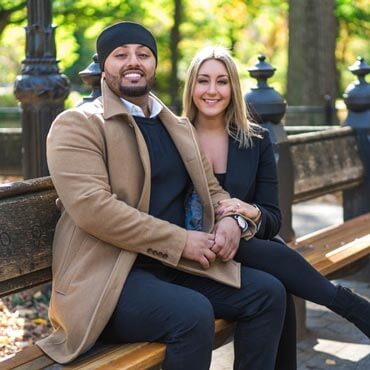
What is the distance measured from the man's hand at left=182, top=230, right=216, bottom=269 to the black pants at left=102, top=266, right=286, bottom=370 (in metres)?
0.13

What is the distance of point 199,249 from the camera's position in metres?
3.57

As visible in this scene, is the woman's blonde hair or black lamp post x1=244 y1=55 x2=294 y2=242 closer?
the woman's blonde hair

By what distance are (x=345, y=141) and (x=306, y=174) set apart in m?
0.84

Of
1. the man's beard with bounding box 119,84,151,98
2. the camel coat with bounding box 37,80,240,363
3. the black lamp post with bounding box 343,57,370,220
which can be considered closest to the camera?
the camel coat with bounding box 37,80,240,363

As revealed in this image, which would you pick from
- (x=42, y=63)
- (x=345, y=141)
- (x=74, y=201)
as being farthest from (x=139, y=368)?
(x=345, y=141)

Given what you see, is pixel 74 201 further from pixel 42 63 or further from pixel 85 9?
pixel 85 9

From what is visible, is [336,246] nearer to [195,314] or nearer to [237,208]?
[237,208]

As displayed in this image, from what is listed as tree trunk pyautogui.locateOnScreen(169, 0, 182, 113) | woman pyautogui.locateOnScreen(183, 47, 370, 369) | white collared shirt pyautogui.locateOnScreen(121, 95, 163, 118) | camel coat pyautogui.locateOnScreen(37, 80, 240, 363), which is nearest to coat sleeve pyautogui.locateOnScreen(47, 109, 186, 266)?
camel coat pyautogui.locateOnScreen(37, 80, 240, 363)

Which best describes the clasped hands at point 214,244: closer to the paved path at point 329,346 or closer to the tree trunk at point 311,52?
the paved path at point 329,346

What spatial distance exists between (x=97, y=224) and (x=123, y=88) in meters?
0.63

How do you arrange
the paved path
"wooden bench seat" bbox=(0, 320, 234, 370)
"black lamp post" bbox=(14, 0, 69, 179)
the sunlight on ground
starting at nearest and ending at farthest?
1. "wooden bench seat" bbox=(0, 320, 234, 370)
2. the paved path
3. the sunlight on ground
4. "black lamp post" bbox=(14, 0, 69, 179)

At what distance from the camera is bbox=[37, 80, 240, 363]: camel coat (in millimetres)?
3369

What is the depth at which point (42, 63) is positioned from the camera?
5.90 meters

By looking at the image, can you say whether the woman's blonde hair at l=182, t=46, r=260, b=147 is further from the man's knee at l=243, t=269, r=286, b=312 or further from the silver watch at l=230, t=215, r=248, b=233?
the man's knee at l=243, t=269, r=286, b=312
